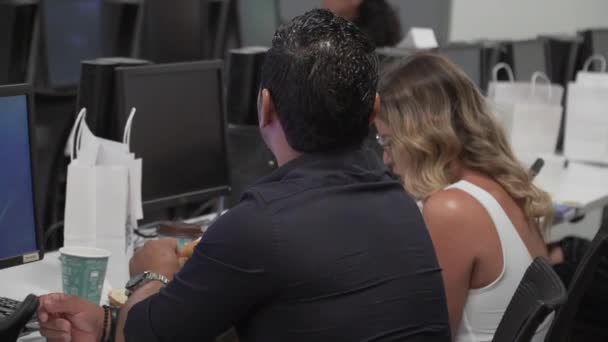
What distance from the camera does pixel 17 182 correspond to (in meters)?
1.81

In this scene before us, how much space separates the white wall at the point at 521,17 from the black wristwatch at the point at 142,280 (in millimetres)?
5074

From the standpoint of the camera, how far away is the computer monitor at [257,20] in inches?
184

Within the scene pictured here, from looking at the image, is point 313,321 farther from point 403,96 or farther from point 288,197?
point 403,96

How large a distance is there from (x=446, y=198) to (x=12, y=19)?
2258mm

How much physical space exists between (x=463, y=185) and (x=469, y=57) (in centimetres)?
175

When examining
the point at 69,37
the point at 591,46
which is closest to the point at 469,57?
the point at 591,46

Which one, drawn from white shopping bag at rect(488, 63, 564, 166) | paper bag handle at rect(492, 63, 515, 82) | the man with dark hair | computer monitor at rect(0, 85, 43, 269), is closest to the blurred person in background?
paper bag handle at rect(492, 63, 515, 82)

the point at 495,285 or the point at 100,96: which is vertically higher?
the point at 100,96

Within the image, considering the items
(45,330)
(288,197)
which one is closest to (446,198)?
(288,197)

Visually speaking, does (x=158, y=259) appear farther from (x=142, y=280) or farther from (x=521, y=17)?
(x=521, y=17)

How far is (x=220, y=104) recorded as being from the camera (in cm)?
250

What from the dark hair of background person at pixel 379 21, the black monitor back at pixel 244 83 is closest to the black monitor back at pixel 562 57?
the dark hair of background person at pixel 379 21

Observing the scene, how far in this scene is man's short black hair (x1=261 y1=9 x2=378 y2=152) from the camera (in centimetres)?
127

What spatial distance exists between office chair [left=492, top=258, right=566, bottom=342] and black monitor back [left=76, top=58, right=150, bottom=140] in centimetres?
113
